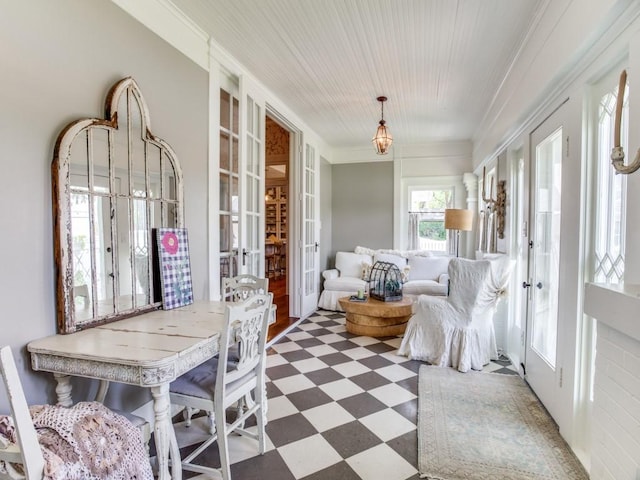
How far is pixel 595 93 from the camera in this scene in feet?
5.97

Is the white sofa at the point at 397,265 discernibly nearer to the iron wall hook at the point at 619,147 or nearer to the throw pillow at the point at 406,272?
the throw pillow at the point at 406,272

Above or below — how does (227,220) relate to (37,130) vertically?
below

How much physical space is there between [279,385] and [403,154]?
14.7 ft

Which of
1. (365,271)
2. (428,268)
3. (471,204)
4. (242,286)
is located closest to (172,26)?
(242,286)

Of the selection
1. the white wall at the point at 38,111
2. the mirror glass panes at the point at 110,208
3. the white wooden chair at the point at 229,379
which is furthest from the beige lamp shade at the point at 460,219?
the white wall at the point at 38,111

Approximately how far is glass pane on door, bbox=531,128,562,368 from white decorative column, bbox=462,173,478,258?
283 cm

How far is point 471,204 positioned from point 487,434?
4114 millimetres

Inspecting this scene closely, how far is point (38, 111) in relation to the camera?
4.91 feet

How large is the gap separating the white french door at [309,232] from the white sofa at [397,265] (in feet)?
0.90

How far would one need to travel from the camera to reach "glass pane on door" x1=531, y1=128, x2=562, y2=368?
7.45 ft

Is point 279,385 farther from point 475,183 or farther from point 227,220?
point 475,183

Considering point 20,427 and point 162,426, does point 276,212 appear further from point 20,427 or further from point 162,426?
point 20,427

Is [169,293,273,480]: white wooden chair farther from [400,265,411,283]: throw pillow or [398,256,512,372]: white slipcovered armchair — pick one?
[400,265,411,283]: throw pillow

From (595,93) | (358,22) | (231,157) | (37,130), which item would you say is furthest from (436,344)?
(37,130)
